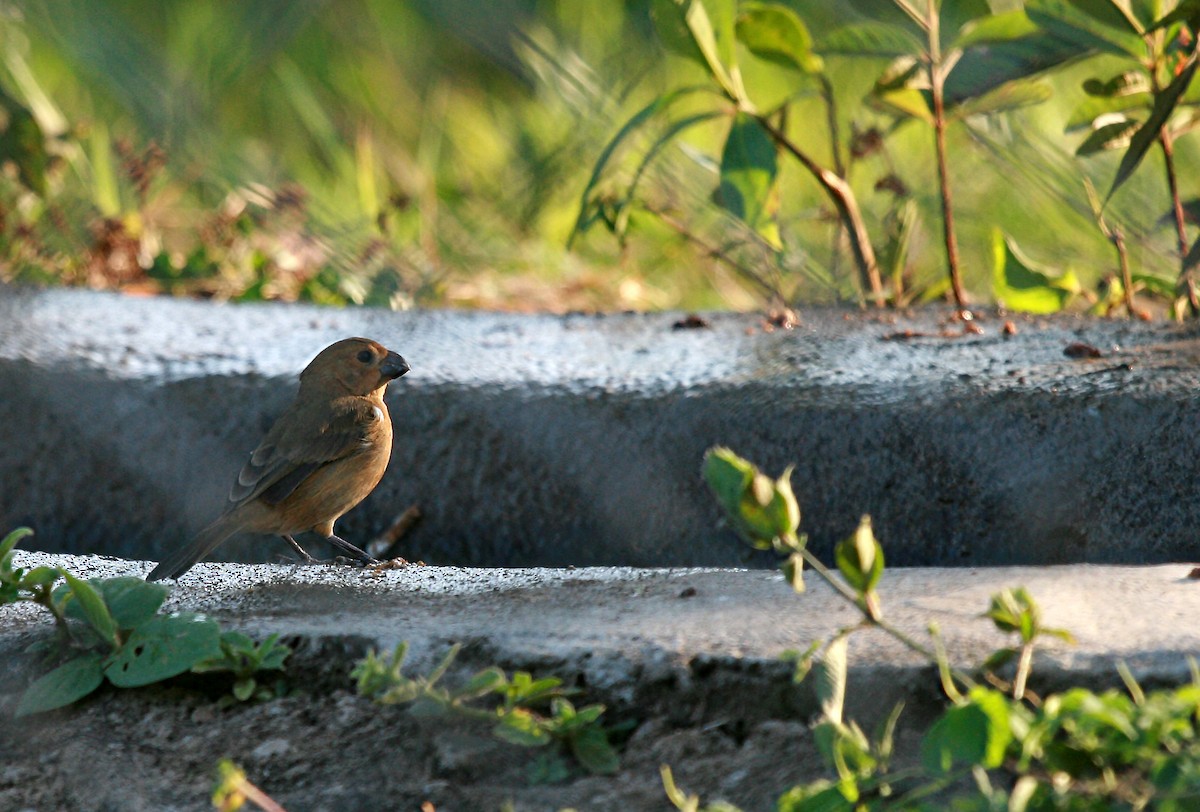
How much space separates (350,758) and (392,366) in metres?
1.37

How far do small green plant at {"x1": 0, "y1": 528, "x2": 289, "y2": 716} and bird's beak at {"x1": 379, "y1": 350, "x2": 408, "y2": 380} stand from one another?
42.8 inches

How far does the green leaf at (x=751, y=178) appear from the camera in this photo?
2.99 m

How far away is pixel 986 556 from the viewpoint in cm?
246

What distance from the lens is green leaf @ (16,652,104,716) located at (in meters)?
1.80

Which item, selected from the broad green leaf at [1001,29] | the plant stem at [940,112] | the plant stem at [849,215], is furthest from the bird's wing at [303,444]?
the broad green leaf at [1001,29]

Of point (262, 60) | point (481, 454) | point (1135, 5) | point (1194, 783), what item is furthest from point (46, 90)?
point (1194, 783)

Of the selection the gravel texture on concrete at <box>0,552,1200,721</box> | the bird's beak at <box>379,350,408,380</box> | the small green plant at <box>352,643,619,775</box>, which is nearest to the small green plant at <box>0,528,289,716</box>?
the gravel texture on concrete at <box>0,552,1200,721</box>

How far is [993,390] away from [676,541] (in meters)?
0.70

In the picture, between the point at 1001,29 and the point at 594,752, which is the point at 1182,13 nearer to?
the point at 1001,29

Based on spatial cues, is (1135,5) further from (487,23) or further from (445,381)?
(487,23)

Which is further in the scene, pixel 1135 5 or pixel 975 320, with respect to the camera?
pixel 975 320

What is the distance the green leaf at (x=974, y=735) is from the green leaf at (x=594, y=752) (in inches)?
16.3

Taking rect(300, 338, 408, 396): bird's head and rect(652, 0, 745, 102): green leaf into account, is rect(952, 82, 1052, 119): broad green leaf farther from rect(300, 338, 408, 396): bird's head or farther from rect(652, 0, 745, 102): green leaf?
rect(300, 338, 408, 396): bird's head

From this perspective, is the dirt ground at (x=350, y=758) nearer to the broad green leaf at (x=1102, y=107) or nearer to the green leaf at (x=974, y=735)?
the green leaf at (x=974, y=735)
